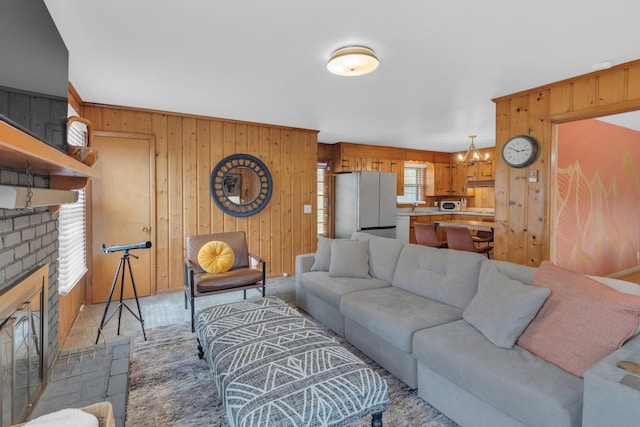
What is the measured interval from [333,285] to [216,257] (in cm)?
139

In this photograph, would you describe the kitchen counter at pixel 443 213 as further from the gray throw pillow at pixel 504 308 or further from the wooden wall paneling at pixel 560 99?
→ the gray throw pillow at pixel 504 308

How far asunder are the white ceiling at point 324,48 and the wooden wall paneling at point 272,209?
0.99 meters

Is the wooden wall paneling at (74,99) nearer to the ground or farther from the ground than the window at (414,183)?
farther from the ground

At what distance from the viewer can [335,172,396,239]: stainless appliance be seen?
5883mm

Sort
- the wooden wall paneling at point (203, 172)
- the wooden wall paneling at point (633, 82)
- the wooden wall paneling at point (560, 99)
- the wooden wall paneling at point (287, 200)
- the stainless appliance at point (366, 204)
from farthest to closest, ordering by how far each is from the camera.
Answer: the stainless appliance at point (366, 204) → the wooden wall paneling at point (287, 200) → the wooden wall paneling at point (203, 172) → the wooden wall paneling at point (560, 99) → the wooden wall paneling at point (633, 82)

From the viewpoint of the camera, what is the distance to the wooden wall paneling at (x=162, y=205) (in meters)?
4.21

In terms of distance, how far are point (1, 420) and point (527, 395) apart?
216cm

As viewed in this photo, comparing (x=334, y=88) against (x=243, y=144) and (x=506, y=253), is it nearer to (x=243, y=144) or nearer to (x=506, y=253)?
(x=243, y=144)

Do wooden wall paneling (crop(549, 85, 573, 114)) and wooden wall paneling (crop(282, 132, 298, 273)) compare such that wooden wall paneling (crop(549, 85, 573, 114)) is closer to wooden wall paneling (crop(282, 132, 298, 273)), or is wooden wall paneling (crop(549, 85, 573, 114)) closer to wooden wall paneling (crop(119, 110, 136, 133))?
wooden wall paneling (crop(282, 132, 298, 273))

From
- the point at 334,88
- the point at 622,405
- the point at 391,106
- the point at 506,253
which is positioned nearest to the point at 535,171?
the point at 506,253

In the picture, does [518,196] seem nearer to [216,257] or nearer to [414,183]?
[216,257]

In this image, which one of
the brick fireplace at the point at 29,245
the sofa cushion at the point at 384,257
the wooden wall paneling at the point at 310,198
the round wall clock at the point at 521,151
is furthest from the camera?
the wooden wall paneling at the point at 310,198

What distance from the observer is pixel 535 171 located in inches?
130

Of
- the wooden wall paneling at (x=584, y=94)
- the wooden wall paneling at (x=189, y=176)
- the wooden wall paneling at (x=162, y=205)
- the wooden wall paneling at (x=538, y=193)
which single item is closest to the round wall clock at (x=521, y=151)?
the wooden wall paneling at (x=538, y=193)
